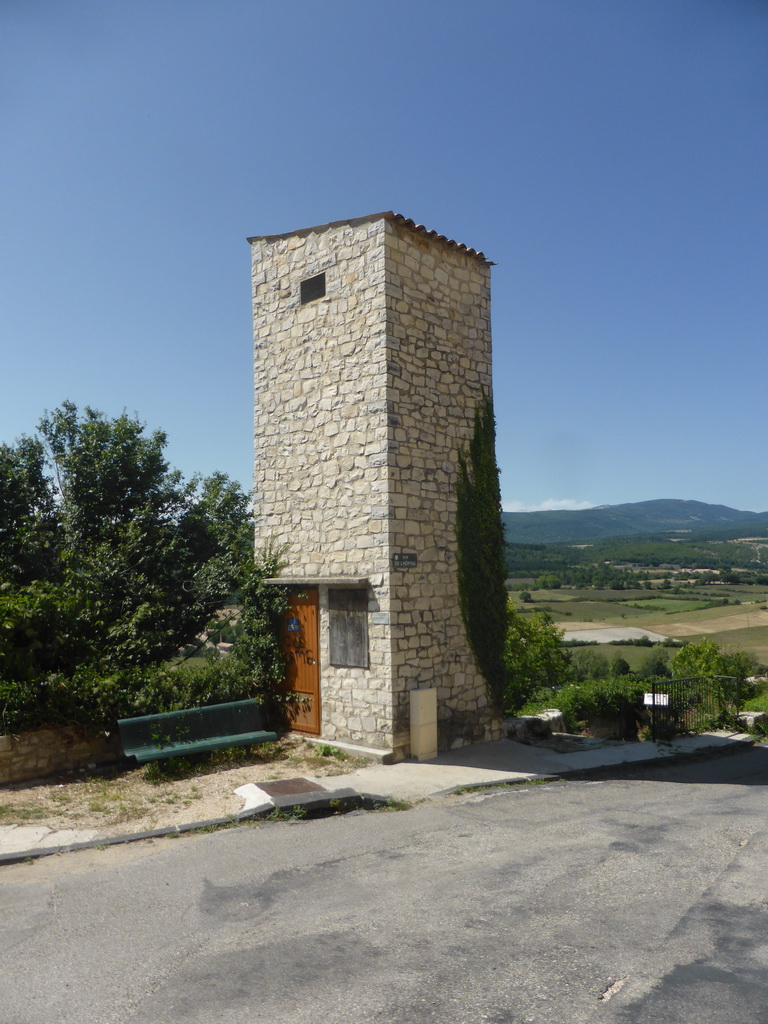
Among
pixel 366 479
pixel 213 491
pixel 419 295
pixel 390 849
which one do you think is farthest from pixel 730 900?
pixel 213 491

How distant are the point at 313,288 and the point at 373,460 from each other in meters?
3.06

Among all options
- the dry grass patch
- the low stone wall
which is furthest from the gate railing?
the low stone wall

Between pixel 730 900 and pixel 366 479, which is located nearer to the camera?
pixel 730 900

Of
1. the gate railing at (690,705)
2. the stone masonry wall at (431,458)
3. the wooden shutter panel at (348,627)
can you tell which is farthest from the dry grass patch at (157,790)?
the gate railing at (690,705)

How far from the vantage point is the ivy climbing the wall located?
10.9 m

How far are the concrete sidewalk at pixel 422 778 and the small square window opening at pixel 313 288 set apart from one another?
22.6ft

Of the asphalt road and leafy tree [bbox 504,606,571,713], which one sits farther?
leafy tree [bbox 504,606,571,713]

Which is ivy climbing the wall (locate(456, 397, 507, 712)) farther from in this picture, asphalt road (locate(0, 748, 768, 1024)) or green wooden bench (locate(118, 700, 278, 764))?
asphalt road (locate(0, 748, 768, 1024))

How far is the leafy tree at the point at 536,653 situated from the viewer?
27000mm

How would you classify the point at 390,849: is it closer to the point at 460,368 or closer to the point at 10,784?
the point at 10,784

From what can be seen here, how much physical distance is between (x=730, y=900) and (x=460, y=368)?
25.8 ft

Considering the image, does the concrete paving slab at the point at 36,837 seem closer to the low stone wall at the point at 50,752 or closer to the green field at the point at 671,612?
the low stone wall at the point at 50,752

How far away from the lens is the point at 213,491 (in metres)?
14.4

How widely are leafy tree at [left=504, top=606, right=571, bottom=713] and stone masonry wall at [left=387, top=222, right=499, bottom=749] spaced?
15.8 meters
